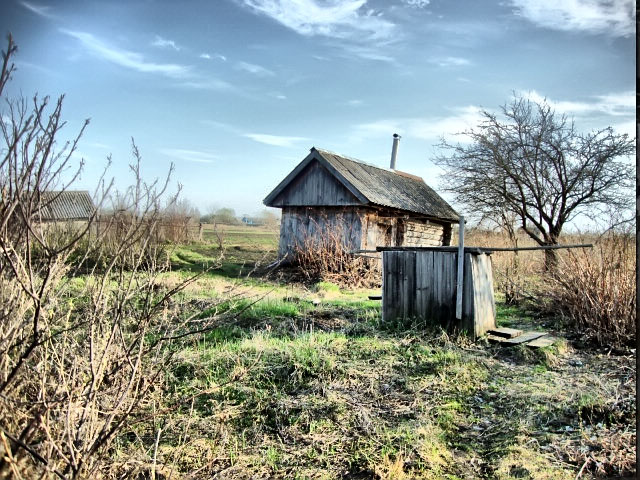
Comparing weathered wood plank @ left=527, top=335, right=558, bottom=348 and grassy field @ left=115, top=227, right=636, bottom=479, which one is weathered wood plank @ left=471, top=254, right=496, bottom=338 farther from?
weathered wood plank @ left=527, top=335, right=558, bottom=348

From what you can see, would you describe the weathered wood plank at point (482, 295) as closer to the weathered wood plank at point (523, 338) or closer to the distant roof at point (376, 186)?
the weathered wood plank at point (523, 338)

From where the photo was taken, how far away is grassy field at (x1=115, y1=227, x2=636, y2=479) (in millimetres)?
3135

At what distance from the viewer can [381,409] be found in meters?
4.01

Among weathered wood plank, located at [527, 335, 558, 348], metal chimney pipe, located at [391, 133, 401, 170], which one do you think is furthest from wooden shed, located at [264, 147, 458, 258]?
weathered wood plank, located at [527, 335, 558, 348]

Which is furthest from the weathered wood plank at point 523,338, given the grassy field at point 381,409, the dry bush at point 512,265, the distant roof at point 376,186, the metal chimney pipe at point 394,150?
the metal chimney pipe at point 394,150

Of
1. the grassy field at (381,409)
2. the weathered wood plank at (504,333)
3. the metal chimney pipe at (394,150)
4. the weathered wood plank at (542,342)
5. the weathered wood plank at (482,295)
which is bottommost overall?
the grassy field at (381,409)

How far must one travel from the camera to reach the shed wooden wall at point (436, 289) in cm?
647

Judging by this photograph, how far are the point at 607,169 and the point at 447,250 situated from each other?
29.6ft

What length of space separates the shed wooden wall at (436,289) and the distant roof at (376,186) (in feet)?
19.1

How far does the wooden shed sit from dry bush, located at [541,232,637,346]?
639 cm

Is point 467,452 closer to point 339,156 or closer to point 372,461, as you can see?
point 372,461

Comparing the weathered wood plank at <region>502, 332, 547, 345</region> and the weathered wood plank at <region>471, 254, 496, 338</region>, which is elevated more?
the weathered wood plank at <region>471, 254, 496, 338</region>

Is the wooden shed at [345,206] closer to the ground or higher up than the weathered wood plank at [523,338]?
higher up

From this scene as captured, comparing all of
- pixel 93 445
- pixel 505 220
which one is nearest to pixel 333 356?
pixel 93 445
